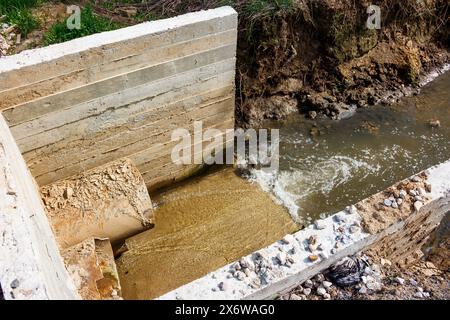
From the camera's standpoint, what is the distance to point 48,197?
14.6ft

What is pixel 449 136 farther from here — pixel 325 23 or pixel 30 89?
pixel 30 89

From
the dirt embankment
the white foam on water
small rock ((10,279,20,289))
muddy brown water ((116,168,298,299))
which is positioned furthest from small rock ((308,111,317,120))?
small rock ((10,279,20,289))

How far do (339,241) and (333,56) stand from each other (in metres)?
3.86

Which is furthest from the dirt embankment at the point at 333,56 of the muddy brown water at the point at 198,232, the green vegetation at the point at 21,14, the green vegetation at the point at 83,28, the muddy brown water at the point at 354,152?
the green vegetation at the point at 21,14

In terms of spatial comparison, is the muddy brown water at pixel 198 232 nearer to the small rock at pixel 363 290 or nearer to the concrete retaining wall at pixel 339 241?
the concrete retaining wall at pixel 339 241

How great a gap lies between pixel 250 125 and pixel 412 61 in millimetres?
2896

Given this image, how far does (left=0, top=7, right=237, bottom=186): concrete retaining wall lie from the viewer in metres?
4.15

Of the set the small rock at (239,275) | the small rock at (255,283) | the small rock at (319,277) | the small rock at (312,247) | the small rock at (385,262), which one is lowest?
the small rock at (385,262)

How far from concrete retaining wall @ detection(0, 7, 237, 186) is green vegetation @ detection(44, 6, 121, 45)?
1066 millimetres

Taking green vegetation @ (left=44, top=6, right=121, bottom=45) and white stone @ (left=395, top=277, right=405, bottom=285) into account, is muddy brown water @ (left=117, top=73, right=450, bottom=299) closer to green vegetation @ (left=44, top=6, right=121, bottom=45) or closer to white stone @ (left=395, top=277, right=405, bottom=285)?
white stone @ (left=395, top=277, right=405, bottom=285)

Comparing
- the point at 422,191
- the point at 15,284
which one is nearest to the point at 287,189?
the point at 422,191

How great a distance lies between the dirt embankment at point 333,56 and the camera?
234 inches

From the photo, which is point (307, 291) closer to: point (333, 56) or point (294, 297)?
point (294, 297)

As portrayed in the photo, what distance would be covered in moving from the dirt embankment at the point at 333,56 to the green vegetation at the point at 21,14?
2.65 meters
